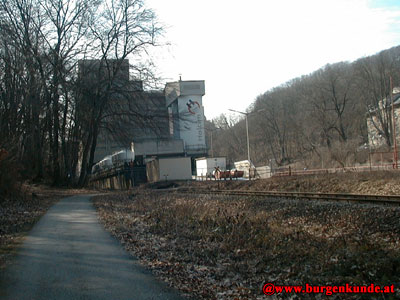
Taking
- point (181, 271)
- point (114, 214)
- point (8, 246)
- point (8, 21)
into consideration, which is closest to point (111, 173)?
point (8, 21)

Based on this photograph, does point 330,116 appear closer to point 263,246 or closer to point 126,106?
point 126,106

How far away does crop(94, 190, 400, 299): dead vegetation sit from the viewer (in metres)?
7.27

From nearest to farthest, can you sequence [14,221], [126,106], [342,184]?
1. [14,221]
2. [342,184]
3. [126,106]

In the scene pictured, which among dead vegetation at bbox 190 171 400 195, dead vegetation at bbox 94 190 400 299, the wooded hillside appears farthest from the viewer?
the wooded hillside

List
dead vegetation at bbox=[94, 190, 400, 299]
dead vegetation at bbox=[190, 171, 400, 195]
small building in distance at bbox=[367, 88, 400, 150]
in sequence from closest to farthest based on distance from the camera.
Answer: dead vegetation at bbox=[94, 190, 400, 299] → dead vegetation at bbox=[190, 171, 400, 195] → small building in distance at bbox=[367, 88, 400, 150]

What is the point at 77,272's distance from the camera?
8.41 meters

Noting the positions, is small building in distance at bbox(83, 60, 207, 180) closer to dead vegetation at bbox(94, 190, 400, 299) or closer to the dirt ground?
the dirt ground

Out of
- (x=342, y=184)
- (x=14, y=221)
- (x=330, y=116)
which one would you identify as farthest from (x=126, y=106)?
(x=330, y=116)

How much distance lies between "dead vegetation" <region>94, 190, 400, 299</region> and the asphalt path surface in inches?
18.4

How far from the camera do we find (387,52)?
72688 mm

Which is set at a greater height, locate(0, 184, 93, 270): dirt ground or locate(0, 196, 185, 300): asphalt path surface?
locate(0, 184, 93, 270): dirt ground

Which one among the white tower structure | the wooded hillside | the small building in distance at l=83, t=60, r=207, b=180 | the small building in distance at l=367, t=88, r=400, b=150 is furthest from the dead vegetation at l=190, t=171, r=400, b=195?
the white tower structure

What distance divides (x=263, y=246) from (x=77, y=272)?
4174 millimetres

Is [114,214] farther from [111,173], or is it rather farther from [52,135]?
[111,173]
